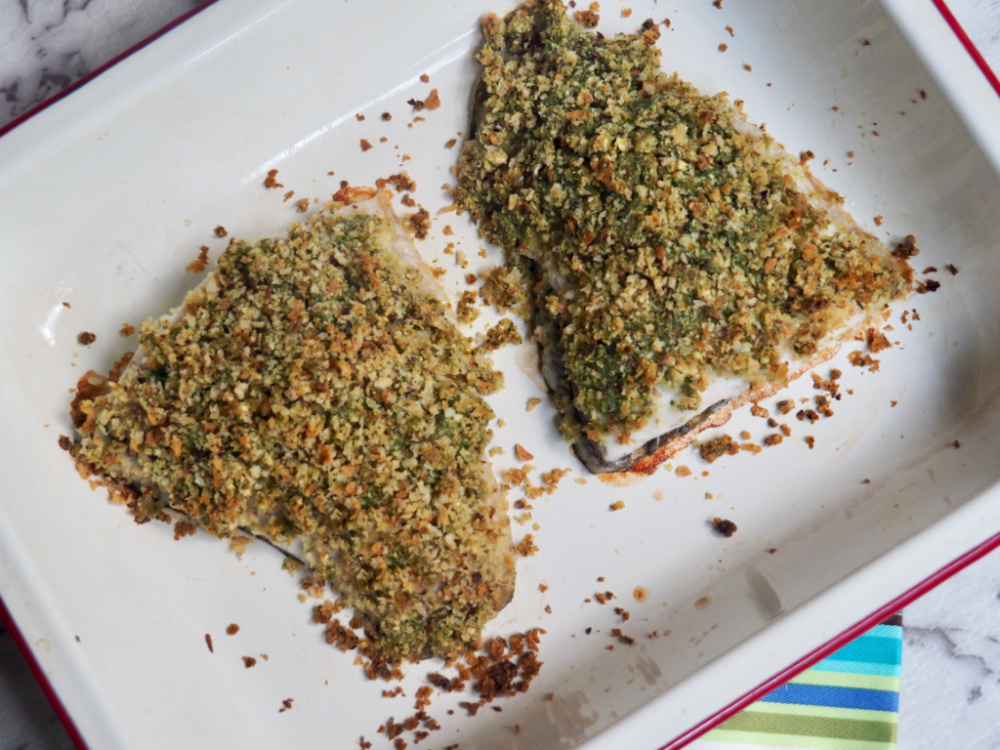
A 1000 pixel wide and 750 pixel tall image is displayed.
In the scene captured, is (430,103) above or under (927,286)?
above

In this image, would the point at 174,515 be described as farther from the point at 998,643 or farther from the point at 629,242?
the point at 998,643

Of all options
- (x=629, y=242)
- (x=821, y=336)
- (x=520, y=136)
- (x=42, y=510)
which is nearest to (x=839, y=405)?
(x=821, y=336)

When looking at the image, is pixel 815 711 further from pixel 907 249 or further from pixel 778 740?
pixel 907 249

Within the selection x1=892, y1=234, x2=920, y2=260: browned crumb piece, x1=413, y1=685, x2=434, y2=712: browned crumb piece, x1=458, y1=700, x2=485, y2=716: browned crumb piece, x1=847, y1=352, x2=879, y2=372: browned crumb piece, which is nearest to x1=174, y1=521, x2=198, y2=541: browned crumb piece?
x1=413, y1=685, x2=434, y2=712: browned crumb piece

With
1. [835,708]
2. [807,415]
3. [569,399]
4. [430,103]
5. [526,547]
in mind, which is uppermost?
[430,103]

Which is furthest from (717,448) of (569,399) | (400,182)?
(400,182)

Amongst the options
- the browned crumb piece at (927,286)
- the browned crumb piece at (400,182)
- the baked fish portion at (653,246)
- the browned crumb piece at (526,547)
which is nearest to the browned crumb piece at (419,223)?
the browned crumb piece at (400,182)

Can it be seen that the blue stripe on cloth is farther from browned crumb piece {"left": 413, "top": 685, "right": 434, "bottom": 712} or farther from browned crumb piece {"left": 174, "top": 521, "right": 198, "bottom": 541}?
browned crumb piece {"left": 174, "top": 521, "right": 198, "bottom": 541}
